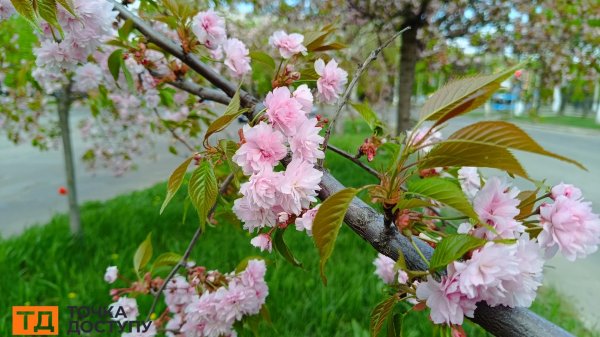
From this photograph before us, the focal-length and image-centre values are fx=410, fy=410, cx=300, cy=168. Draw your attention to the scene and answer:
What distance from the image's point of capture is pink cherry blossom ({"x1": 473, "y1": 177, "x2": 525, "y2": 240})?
1.88 ft

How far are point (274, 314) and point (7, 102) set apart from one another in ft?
9.88

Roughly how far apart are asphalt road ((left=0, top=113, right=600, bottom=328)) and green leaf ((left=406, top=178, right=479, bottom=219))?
2187mm

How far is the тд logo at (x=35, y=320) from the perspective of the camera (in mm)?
1976

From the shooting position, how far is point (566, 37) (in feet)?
14.9

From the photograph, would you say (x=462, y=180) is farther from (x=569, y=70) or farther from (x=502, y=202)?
(x=569, y=70)

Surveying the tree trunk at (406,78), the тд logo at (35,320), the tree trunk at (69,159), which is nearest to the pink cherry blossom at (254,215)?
the тд logo at (35,320)

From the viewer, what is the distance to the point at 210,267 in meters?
2.63

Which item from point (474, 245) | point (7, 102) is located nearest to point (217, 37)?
point (474, 245)

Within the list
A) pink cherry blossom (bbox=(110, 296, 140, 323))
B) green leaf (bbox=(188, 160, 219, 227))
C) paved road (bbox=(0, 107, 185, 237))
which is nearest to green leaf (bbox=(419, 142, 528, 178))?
green leaf (bbox=(188, 160, 219, 227))

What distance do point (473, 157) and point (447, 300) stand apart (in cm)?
21

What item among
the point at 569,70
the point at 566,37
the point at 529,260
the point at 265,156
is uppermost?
the point at 566,37

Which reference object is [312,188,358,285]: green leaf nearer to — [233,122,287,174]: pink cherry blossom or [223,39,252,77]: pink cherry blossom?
[233,122,287,174]: pink cherry blossom

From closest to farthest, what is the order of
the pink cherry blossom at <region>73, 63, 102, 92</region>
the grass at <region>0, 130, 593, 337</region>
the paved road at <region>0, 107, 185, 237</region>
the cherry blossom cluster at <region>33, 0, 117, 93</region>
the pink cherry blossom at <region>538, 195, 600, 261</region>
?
1. the pink cherry blossom at <region>538, 195, 600, 261</region>
2. the cherry blossom cluster at <region>33, 0, 117, 93</region>
3. the pink cherry blossom at <region>73, 63, 102, 92</region>
4. the grass at <region>0, 130, 593, 337</region>
5. the paved road at <region>0, 107, 185, 237</region>

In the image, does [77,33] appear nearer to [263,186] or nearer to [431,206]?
[263,186]
